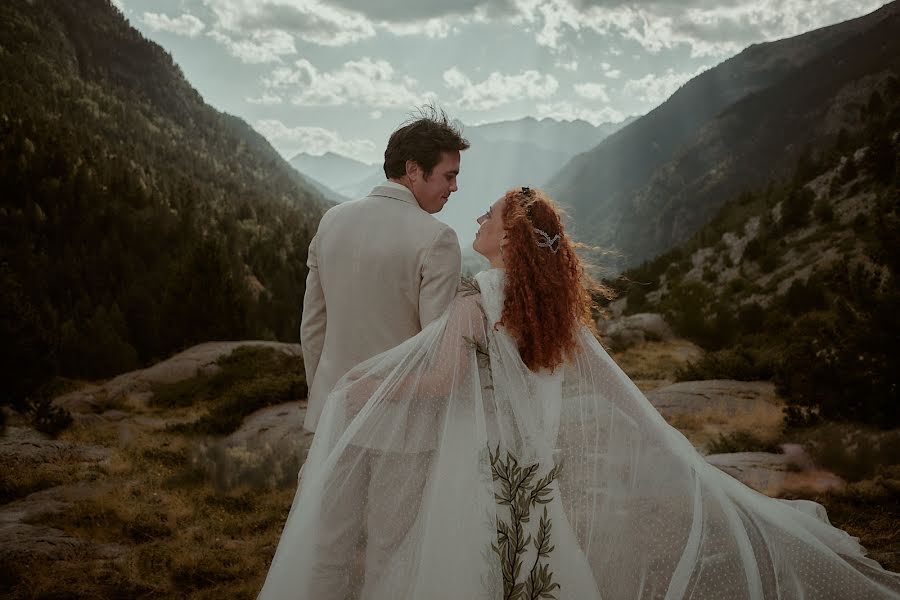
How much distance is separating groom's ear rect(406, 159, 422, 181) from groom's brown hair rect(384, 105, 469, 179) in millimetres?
13

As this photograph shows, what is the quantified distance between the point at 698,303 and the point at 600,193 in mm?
90686

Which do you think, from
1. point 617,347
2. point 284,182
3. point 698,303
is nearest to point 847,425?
point 617,347

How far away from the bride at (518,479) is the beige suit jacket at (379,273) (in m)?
0.11

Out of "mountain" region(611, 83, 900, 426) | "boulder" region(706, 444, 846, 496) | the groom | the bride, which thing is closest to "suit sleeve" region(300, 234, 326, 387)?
the groom

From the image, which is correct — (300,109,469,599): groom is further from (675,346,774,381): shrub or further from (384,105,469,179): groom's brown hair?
(675,346,774,381): shrub

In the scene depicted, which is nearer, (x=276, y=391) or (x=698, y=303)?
(x=276, y=391)

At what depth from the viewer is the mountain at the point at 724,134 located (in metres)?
53.7

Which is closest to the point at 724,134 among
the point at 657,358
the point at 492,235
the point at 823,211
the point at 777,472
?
the point at 823,211

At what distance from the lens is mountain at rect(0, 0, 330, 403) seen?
17625mm

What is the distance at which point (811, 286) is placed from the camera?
14.9 meters

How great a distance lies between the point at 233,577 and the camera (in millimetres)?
4730

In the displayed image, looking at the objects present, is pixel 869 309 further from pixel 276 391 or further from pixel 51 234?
pixel 51 234

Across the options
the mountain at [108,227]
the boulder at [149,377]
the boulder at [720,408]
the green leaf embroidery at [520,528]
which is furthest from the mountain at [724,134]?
the green leaf embroidery at [520,528]

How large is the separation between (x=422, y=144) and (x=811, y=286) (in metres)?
15.5
